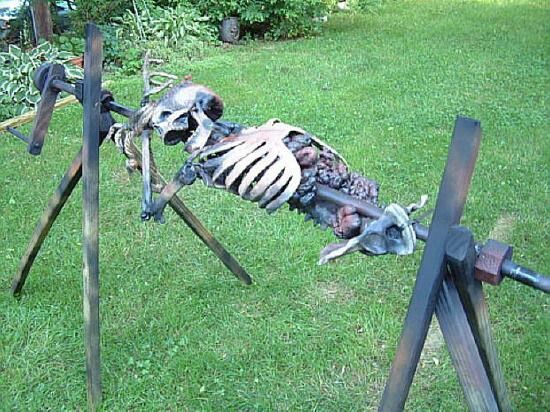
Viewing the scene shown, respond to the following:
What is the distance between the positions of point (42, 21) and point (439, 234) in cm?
680

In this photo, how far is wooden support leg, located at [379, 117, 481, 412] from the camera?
1450mm

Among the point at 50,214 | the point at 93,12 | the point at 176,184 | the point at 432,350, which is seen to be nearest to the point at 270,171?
the point at 176,184

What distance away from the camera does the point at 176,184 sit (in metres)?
2.06

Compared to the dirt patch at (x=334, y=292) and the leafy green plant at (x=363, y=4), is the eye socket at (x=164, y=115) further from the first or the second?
the leafy green plant at (x=363, y=4)

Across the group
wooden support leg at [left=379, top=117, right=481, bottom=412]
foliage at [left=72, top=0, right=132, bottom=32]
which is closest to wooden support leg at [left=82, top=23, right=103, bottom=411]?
wooden support leg at [left=379, top=117, right=481, bottom=412]

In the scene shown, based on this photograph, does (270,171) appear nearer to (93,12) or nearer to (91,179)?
(91,179)

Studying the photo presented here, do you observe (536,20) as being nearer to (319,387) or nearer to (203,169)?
(319,387)

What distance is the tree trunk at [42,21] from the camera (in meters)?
7.22

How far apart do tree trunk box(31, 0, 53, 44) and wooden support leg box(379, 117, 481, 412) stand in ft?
21.8

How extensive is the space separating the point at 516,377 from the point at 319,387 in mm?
799

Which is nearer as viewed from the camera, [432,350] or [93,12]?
[432,350]

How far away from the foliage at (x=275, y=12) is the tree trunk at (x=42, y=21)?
1.91 metres

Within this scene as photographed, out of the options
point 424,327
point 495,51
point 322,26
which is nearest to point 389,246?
point 424,327

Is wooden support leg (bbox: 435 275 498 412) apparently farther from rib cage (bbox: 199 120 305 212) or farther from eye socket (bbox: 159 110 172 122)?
eye socket (bbox: 159 110 172 122)
